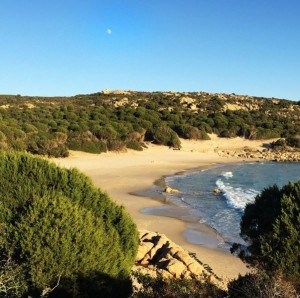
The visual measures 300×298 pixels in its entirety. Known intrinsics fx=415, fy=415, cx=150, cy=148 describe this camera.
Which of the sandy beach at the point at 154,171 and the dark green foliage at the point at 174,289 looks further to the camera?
the sandy beach at the point at 154,171

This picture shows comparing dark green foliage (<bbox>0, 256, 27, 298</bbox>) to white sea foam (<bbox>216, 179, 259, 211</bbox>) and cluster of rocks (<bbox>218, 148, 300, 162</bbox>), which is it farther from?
cluster of rocks (<bbox>218, 148, 300, 162</bbox>)

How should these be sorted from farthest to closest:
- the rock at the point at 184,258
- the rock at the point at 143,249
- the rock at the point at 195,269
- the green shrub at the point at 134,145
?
the green shrub at the point at 134,145 → the rock at the point at 143,249 → the rock at the point at 184,258 → the rock at the point at 195,269

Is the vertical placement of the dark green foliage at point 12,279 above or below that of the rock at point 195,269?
above

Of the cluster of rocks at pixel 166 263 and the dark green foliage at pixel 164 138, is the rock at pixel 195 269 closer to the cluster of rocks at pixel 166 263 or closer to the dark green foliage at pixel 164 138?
the cluster of rocks at pixel 166 263

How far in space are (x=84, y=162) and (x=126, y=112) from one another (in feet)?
88.8

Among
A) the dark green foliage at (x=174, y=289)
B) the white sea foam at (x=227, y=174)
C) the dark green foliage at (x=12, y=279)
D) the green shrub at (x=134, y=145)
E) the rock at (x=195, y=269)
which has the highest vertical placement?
the dark green foliage at (x=12, y=279)

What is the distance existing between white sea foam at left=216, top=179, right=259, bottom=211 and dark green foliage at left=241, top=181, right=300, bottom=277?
1069 centimetres

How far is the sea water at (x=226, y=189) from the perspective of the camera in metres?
18.3

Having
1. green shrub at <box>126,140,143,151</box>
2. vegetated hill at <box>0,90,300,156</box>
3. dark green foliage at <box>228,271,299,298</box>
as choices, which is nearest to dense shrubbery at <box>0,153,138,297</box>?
dark green foliage at <box>228,271,299,298</box>

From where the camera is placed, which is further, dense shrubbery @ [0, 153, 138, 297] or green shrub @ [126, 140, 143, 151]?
green shrub @ [126, 140, 143, 151]

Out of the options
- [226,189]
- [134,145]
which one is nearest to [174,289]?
[226,189]

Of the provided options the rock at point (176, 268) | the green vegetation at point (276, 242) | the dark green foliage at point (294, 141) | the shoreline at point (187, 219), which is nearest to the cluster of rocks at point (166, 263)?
the rock at point (176, 268)

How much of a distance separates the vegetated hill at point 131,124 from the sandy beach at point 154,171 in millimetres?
1560

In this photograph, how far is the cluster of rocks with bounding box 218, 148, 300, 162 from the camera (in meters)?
48.2
